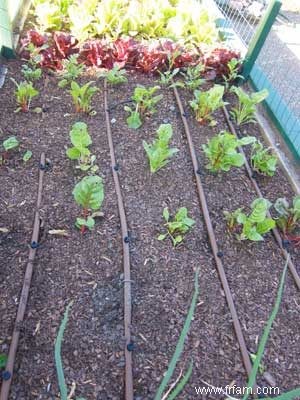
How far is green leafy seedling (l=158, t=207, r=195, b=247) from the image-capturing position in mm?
2332

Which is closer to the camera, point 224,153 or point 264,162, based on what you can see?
point 224,153

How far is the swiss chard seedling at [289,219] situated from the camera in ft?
8.33

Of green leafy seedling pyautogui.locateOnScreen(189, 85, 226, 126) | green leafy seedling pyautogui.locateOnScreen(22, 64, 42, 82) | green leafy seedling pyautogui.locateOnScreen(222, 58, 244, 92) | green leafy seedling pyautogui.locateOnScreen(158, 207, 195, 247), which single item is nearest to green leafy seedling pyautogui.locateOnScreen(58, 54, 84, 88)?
green leafy seedling pyautogui.locateOnScreen(22, 64, 42, 82)

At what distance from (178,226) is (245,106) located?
5.51 ft

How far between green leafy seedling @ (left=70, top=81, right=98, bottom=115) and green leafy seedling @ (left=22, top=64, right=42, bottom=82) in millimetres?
467

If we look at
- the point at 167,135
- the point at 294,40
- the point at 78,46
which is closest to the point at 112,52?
the point at 78,46

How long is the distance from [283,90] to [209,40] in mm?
1102

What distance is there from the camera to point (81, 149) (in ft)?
8.66

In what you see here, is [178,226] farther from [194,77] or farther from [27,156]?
[194,77]

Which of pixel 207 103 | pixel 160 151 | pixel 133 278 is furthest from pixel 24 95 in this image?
pixel 133 278

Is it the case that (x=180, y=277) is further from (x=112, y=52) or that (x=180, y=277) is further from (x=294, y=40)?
(x=294, y=40)

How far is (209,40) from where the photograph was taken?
438cm

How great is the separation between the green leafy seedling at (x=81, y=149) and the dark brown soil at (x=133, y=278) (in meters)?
0.08

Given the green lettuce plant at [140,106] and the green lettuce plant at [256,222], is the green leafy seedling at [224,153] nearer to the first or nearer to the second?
the green lettuce plant at [256,222]
